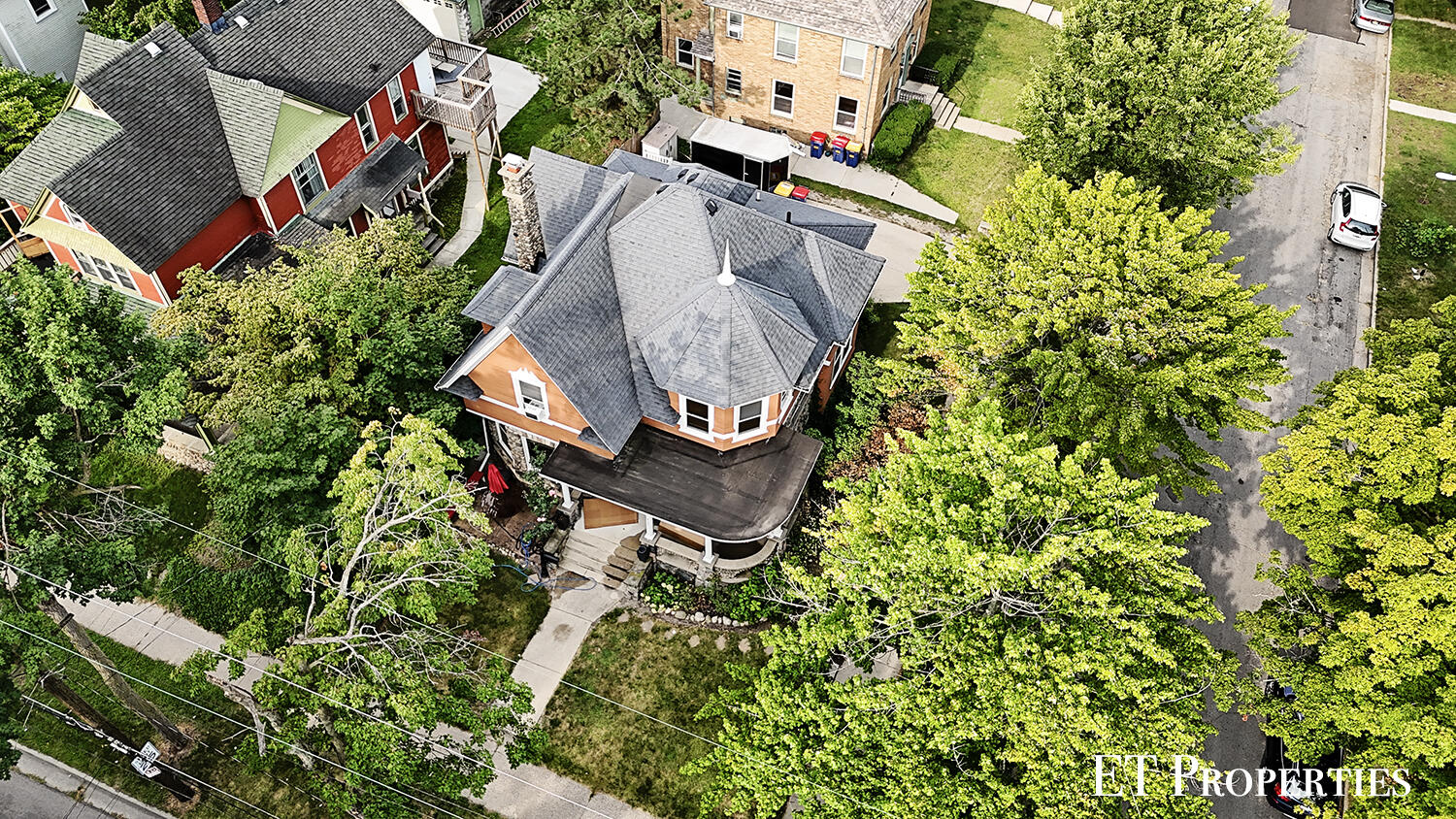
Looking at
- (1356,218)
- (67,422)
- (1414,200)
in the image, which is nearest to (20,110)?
(67,422)

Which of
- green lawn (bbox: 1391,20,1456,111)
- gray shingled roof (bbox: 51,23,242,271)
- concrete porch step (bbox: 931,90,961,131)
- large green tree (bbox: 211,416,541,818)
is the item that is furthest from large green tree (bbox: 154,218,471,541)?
green lawn (bbox: 1391,20,1456,111)

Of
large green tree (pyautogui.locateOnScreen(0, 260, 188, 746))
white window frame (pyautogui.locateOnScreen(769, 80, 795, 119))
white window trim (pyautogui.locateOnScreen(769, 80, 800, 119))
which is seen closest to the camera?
large green tree (pyautogui.locateOnScreen(0, 260, 188, 746))

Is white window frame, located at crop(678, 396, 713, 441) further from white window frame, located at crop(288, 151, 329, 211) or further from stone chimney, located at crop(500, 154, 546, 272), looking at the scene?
white window frame, located at crop(288, 151, 329, 211)

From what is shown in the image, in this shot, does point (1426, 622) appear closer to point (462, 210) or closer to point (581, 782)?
point (581, 782)

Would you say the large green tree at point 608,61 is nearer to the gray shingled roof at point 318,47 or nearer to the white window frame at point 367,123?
the gray shingled roof at point 318,47

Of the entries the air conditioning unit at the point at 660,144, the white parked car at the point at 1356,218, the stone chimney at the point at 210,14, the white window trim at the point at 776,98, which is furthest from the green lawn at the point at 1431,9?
the stone chimney at the point at 210,14

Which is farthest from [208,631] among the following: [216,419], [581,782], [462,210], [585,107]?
[585,107]

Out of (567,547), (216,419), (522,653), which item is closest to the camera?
(216,419)
